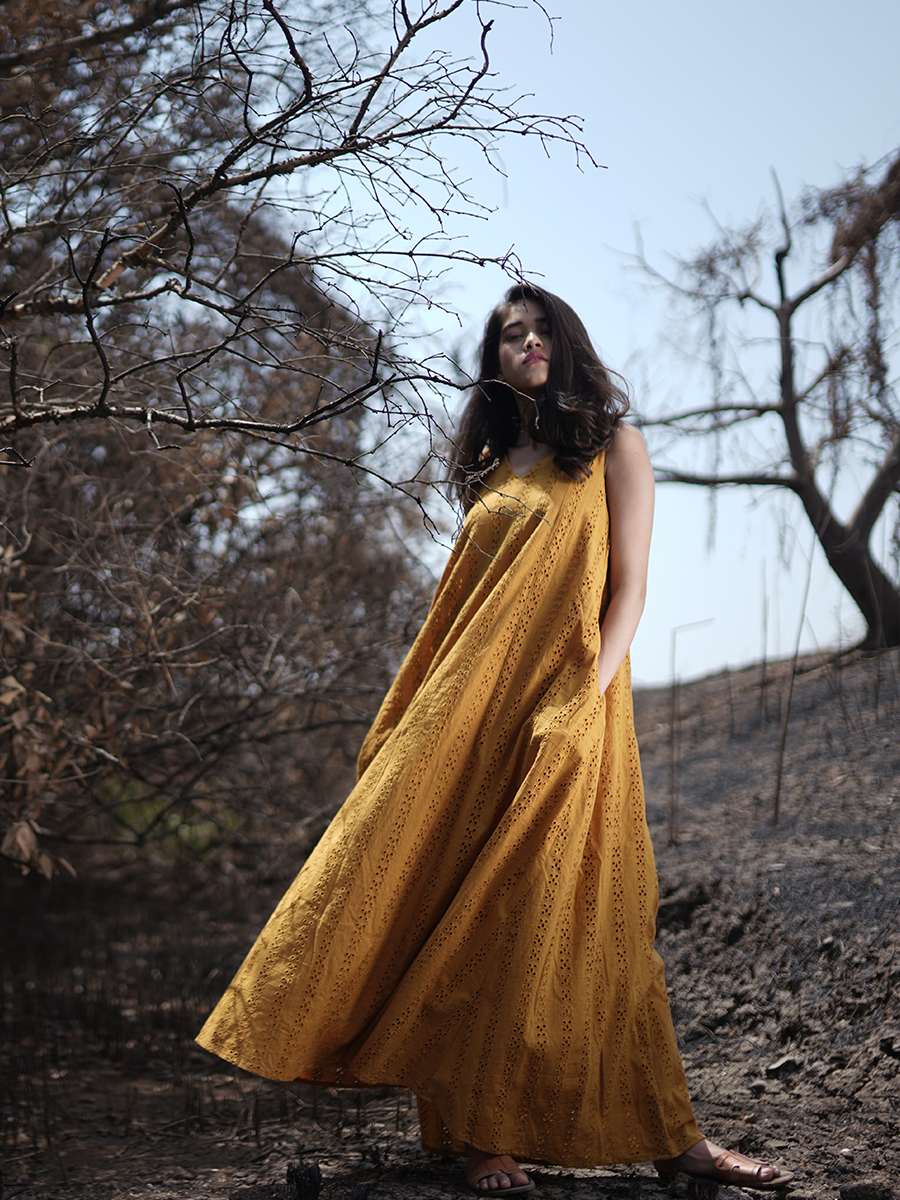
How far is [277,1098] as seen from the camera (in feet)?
9.42

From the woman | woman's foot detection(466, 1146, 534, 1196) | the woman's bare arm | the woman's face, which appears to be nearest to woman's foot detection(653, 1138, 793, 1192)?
the woman

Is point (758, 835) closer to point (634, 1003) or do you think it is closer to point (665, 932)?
point (665, 932)

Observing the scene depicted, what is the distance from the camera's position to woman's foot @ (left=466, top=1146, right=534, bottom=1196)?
1.79 meters

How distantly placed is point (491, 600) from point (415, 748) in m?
0.35

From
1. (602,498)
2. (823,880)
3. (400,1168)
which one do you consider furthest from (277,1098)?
(602,498)

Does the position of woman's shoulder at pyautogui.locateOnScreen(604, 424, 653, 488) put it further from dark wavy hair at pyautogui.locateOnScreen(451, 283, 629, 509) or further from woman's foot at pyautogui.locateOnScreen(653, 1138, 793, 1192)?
woman's foot at pyautogui.locateOnScreen(653, 1138, 793, 1192)

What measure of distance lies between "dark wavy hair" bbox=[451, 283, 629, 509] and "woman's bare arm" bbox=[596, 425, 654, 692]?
2.4 inches

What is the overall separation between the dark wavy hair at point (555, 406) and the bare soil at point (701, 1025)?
1.49 metres

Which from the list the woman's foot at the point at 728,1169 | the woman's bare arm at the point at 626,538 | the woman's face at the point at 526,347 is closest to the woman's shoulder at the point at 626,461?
the woman's bare arm at the point at 626,538

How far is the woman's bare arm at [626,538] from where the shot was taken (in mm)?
2072

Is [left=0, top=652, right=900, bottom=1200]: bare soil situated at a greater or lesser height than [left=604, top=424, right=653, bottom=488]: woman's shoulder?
lesser

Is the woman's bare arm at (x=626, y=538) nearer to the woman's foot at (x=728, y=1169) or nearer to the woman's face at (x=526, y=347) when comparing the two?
the woman's face at (x=526, y=347)

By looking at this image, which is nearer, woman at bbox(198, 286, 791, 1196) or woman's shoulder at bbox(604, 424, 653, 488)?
woman at bbox(198, 286, 791, 1196)

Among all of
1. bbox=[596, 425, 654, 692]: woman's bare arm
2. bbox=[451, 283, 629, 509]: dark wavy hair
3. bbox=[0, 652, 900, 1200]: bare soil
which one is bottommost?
bbox=[0, 652, 900, 1200]: bare soil
